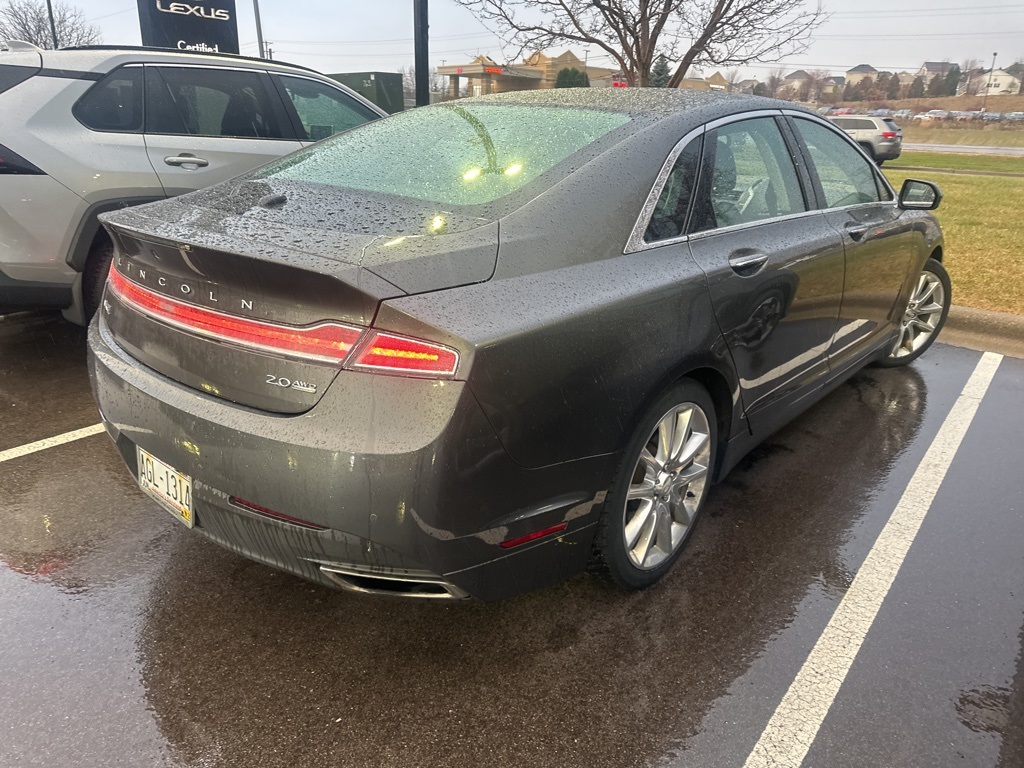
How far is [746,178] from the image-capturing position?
2.91 meters

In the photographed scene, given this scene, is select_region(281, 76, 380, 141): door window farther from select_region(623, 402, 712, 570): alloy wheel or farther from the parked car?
select_region(623, 402, 712, 570): alloy wheel

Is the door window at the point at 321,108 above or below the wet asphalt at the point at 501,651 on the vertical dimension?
above

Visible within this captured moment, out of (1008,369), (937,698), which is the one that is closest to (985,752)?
(937,698)

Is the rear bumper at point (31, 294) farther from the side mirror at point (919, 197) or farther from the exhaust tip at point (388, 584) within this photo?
the side mirror at point (919, 197)

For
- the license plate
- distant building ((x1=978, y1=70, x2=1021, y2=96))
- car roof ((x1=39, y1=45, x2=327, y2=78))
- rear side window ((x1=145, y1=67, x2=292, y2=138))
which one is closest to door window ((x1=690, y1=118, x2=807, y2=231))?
the license plate

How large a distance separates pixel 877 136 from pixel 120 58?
82.1 ft

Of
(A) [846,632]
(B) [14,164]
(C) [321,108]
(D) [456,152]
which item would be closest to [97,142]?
(B) [14,164]

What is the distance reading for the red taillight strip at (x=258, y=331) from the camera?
1.77 metres

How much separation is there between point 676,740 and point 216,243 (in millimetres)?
1776

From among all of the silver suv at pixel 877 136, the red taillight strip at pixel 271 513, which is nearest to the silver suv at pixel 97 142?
the red taillight strip at pixel 271 513

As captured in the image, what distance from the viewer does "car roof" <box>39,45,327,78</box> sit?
4227 mm

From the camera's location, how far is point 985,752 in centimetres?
197

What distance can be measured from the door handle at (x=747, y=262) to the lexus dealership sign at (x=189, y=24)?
8.32m

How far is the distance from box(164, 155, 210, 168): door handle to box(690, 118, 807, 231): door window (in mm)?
3251
